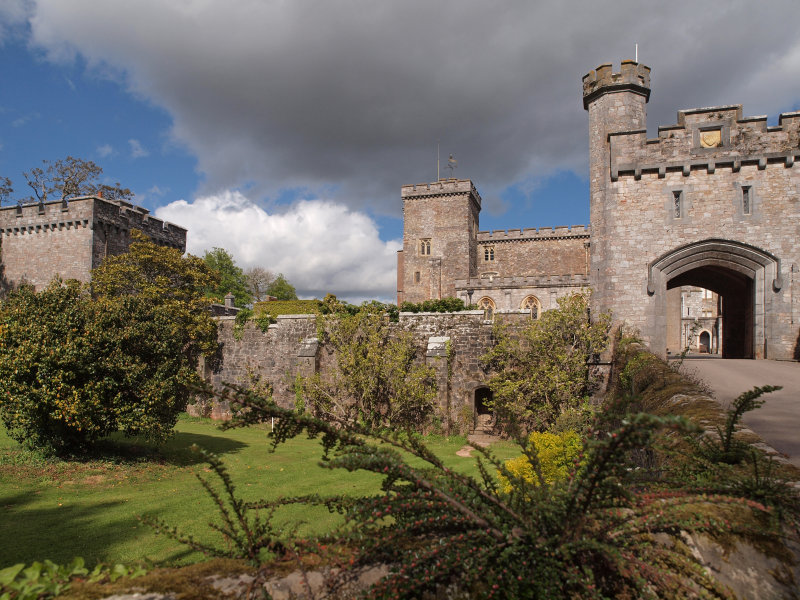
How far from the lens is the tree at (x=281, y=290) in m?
58.6

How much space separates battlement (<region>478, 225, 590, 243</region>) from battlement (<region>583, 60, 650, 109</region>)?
94.3ft

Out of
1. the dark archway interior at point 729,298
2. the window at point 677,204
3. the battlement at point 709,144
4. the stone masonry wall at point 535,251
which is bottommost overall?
the dark archway interior at point 729,298

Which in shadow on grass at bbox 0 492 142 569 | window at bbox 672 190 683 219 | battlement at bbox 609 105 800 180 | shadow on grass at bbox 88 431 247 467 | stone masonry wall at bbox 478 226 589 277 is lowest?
shadow on grass at bbox 88 431 247 467

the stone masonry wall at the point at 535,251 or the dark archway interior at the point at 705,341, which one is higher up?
the stone masonry wall at the point at 535,251

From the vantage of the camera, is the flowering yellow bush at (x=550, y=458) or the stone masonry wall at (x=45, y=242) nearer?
the flowering yellow bush at (x=550, y=458)

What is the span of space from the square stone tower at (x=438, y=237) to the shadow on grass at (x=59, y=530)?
111 ft

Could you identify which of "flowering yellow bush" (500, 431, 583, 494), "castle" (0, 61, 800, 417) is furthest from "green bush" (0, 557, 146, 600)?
"castle" (0, 61, 800, 417)

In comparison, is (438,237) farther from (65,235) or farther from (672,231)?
(672,231)

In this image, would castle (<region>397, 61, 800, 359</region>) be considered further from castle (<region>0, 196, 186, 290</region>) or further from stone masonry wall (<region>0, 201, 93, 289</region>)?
stone masonry wall (<region>0, 201, 93, 289</region>)

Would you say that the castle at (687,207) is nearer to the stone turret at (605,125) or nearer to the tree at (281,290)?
the stone turret at (605,125)

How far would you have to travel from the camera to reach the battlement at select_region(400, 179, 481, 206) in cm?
4109

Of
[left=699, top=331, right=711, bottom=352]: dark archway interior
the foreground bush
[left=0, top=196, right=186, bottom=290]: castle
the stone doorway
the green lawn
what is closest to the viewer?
the foreground bush

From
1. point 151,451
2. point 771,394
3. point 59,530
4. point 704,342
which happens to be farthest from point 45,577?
point 704,342

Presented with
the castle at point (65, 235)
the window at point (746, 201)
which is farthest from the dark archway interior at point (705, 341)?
the castle at point (65, 235)
